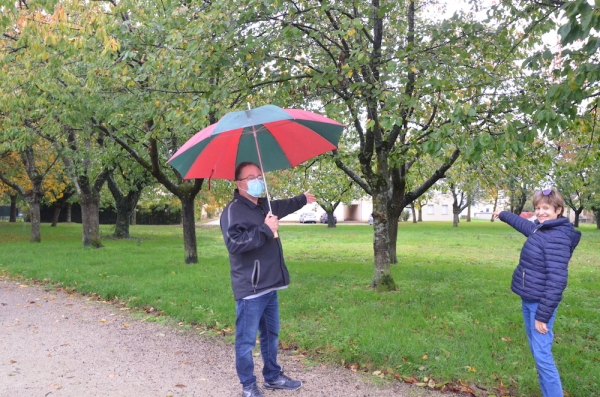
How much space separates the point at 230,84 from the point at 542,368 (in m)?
5.55

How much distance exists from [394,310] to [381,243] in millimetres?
1579

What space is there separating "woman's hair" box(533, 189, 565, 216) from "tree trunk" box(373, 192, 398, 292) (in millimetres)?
4253

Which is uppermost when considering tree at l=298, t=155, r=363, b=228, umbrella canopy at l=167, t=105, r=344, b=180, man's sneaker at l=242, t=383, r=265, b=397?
tree at l=298, t=155, r=363, b=228

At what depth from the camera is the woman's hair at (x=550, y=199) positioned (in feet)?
11.2

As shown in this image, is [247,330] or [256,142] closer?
[247,330]

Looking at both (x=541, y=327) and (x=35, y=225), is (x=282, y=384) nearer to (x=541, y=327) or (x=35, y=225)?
(x=541, y=327)

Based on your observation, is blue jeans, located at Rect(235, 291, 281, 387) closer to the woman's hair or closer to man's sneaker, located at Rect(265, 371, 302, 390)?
man's sneaker, located at Rect(265, 371, 302, 390)

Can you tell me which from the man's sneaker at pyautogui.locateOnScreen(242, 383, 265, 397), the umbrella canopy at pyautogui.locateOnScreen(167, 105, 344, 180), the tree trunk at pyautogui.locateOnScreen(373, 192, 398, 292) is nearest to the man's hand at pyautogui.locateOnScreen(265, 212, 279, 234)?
the umbrella canopy at pyautogui.locateOnScreen(167, 105, 344, 180)

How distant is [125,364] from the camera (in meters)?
4.70

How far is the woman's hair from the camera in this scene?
11.2 ft

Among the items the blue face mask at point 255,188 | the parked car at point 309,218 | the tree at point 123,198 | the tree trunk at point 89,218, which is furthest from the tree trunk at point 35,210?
the parked car at point 309,218

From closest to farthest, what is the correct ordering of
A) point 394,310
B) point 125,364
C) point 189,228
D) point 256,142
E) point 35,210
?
point 256,142, point 125,364, point 394,310, point 189,228, point 35,210

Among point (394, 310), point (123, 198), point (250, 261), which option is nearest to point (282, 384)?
point (250, 261)

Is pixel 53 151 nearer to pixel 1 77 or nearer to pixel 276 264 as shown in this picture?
pixel 1 77
